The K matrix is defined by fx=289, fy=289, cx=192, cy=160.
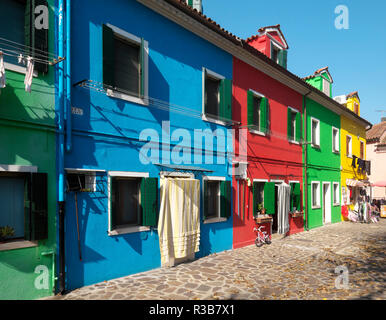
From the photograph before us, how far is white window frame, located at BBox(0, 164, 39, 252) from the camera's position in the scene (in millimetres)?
5109

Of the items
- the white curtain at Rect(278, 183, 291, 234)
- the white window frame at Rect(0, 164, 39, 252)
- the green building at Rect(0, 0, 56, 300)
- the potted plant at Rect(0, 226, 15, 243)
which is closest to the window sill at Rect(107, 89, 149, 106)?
the green building at Rect(0, 0, 56, 300)

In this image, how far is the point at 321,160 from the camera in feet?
55.2

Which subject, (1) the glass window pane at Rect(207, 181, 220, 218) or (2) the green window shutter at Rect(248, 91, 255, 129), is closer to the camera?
(1) the glass window pane at Rect(207, 181, 220, 218)

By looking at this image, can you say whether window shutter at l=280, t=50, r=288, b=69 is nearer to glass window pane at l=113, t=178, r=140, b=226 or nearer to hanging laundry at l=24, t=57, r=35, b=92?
glass window pane at l=113, t=178, r=140, b=226

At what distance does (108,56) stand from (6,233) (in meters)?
4.27

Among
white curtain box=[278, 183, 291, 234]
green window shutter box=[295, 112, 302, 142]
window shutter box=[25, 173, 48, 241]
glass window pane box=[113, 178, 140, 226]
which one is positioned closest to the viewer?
window shutter box=[25, 173, 48, 241]

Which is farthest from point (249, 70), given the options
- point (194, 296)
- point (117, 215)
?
point (194, 296)

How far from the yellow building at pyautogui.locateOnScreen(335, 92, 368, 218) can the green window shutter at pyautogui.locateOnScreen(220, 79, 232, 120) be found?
12.6 metres

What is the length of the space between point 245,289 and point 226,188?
3.91m

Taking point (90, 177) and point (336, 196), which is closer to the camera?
point (90, 177)

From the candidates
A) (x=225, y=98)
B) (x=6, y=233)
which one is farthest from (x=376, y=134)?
(x=6, y=233)

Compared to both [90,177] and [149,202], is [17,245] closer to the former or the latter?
[90,177]

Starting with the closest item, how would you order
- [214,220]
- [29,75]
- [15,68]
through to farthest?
[29,75] → [15,68] → [214,220]

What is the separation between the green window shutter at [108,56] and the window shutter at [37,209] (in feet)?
8.60
